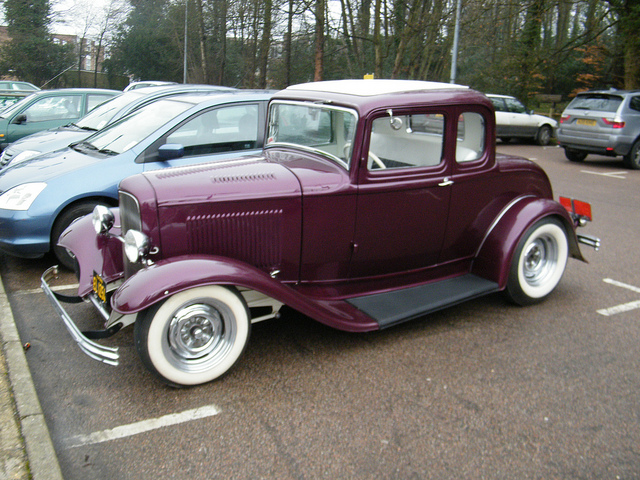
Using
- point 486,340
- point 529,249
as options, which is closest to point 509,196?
point 529,249

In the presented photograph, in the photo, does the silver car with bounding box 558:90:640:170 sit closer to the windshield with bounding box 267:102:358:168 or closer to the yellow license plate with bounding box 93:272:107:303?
the windshield with bounding box 267:102:358:168

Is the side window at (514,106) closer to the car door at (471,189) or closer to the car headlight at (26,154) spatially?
the car door at (471,189)

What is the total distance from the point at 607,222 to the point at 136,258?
698 cm

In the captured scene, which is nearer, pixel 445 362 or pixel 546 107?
pixel 445 362

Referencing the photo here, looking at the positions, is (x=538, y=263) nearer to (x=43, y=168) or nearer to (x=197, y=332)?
(x=197, y=332)

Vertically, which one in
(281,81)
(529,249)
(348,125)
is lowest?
(529,249)

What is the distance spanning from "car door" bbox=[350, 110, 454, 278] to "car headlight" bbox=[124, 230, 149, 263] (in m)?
1.46

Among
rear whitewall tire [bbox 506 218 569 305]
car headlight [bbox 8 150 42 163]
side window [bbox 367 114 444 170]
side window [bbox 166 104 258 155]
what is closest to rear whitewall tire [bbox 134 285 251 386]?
side window [bbox 367 114 444 170]

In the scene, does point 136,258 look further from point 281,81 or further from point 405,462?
Answer: point 281,81

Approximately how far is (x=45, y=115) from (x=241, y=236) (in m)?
8.22

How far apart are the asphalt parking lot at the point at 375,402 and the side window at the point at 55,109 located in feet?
21.1

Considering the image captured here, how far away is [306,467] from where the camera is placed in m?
2.69

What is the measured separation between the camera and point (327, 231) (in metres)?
3.81

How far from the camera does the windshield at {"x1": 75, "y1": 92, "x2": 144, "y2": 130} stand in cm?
797
